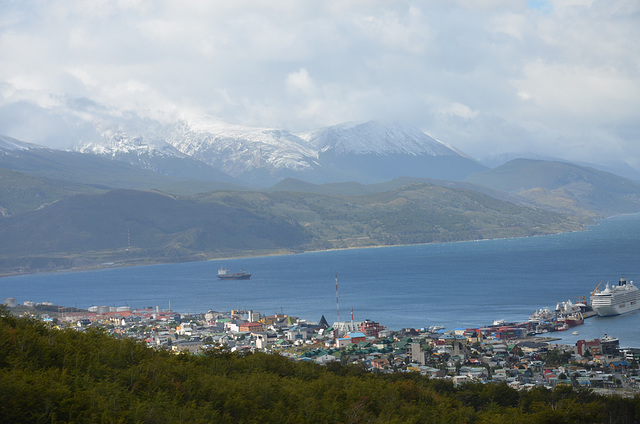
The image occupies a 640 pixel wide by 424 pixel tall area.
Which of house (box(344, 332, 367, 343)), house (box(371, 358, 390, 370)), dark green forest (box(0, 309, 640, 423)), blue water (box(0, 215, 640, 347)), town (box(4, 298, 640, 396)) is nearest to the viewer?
dark green forest (box(0, 309, 640, 423))

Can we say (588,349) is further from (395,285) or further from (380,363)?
(395,285)

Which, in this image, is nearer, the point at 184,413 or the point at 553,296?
the point at 184,413

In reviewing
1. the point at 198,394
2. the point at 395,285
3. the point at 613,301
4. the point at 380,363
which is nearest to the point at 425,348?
the point at 380,363

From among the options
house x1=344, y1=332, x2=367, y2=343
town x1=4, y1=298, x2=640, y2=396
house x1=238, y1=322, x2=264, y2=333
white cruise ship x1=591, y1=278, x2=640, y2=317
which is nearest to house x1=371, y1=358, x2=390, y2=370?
town x1=4, y1=298, x2=640, y2=396

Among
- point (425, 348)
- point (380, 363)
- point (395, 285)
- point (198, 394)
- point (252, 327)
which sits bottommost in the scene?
point (380, 363)

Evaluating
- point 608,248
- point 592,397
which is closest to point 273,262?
point 608,248

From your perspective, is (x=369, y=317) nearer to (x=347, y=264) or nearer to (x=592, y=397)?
(x=592, y=397)

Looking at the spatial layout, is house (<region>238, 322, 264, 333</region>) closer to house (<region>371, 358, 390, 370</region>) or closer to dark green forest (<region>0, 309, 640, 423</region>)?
house (<region>371, 358, 390, 370</region>)
